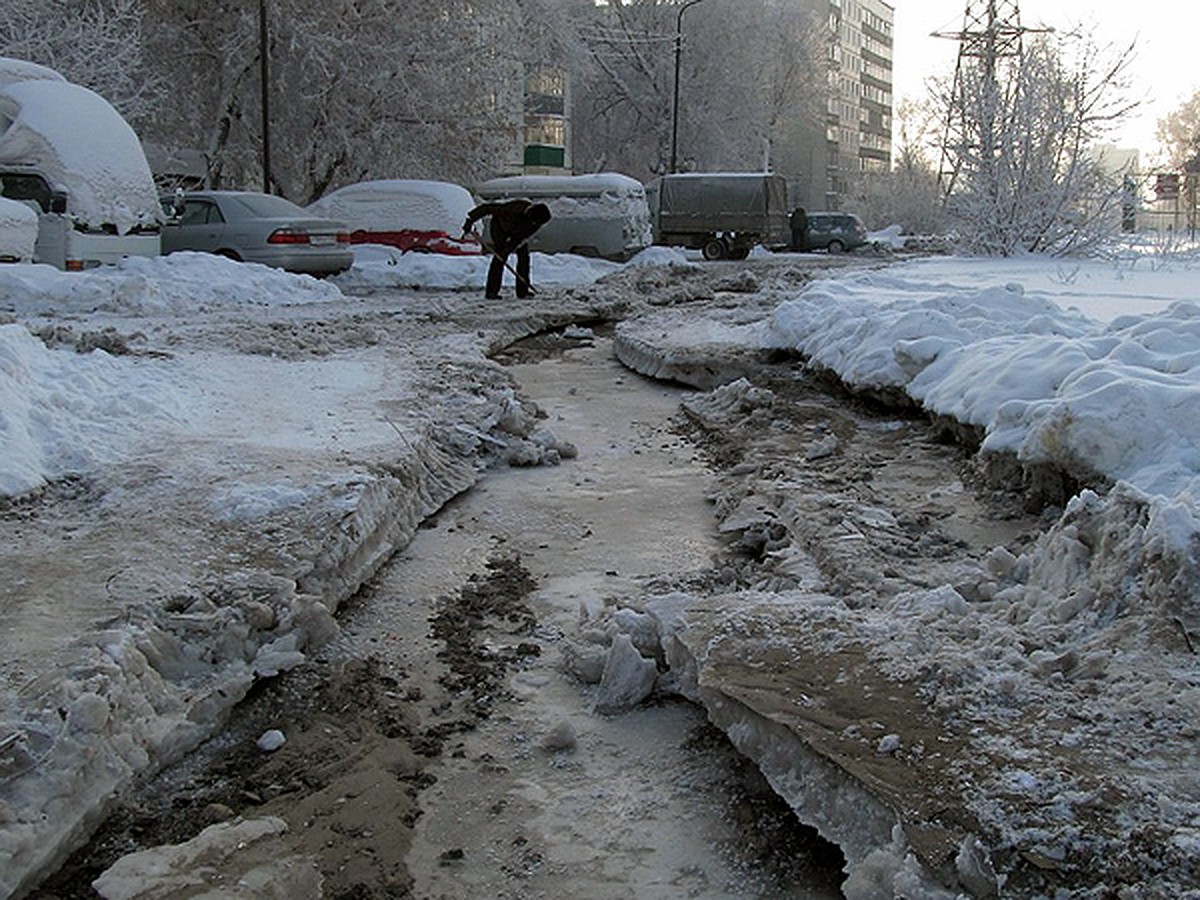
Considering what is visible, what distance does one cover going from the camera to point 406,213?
2114cm

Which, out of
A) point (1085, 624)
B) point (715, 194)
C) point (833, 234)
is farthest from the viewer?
point (833, 234)

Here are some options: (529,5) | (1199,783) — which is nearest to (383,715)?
(1199,783)

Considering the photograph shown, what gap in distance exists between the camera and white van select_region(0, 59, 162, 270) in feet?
45.9

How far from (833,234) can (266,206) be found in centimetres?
2611

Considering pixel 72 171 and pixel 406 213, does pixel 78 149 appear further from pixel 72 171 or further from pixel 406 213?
pixel 406 213

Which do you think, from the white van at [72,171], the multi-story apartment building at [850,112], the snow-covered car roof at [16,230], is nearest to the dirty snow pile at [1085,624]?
the snow-covered car roof at [16,230]

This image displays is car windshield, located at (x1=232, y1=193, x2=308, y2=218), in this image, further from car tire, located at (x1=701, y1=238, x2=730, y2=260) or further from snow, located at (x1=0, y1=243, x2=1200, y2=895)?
car tire, located at (x1=701, y1=238, x2=730, y2=260)

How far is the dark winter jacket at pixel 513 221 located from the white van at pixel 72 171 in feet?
13.7

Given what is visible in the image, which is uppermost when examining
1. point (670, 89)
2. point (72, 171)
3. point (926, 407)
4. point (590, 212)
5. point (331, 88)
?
point (670, 89)

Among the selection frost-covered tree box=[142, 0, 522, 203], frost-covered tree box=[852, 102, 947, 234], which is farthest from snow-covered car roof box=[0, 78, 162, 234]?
frost-covered tree box=[852, 102, 947, 234]

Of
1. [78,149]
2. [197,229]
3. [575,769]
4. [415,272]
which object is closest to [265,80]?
[415,272]

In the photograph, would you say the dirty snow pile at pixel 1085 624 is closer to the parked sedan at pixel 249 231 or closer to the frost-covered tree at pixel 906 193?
the parked sedan at pixel 249 231

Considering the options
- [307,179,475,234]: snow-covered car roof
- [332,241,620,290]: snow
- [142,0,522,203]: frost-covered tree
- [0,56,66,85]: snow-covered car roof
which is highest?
[142,0,522,203]: frost-covered tree

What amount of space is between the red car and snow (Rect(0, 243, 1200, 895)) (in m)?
9.77
